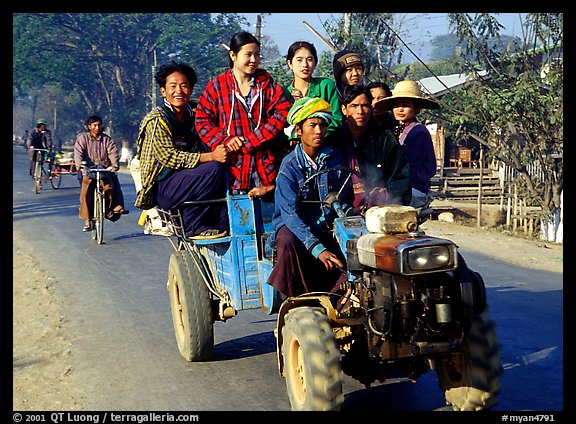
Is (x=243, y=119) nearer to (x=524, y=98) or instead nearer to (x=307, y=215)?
(x=307, y=215)

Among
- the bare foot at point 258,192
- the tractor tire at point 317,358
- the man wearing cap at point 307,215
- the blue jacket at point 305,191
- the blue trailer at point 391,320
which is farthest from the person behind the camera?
the bare foot at point 258,192

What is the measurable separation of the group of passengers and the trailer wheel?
1.34ft

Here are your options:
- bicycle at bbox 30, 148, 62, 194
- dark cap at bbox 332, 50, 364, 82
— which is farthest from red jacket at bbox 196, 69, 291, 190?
bicycle at bbox 30, 148, 62, 194

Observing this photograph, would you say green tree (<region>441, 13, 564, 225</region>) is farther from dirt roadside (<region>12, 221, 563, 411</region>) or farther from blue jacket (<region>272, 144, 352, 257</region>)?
blue jacket (<region>272, 144, 352, 257</region>)

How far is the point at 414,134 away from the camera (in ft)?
24.4

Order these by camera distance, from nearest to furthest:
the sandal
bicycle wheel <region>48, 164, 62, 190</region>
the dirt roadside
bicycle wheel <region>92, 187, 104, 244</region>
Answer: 1. the dirt roadside
2. the sandal
3. bicycle wheel <region>92, 187, 104, 244</region>
4. bicycle wheel <region>48, 164, 62, 190</region>

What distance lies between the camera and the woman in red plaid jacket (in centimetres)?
643

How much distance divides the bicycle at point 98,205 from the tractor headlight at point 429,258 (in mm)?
9978

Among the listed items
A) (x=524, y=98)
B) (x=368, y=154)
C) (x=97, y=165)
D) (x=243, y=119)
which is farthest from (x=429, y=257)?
(x=524, y=98)

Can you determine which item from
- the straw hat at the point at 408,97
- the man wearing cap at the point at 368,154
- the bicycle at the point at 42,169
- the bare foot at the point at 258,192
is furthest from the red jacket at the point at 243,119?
the bicycle at the point at 42,169

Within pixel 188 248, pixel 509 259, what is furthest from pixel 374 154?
pixel 509 259

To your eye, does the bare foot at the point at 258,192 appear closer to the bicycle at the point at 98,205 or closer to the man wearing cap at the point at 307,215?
the man wearing cap at the point at 307,215

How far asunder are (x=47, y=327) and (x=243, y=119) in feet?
11.2

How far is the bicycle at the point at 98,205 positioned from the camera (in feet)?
44.7
